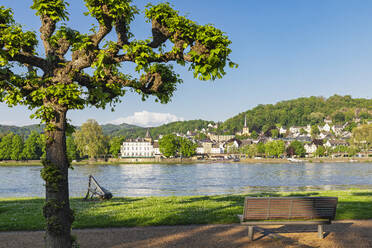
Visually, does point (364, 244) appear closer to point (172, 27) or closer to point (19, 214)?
point (172, 27)

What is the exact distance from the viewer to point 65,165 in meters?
6.81

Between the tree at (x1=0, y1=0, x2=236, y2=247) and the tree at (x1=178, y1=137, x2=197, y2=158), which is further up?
the tree at (x1=0, y1=0, x2=236, y2=247)

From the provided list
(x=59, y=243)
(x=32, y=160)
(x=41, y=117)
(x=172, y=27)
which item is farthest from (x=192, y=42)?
(x=32, y=160)

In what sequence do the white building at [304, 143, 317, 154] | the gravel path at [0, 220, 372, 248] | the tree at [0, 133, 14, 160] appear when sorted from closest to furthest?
the gravel path at [0, 220, 372, 248] → the tree at [0, 133, 14, 160] → the white building at [304, 143, 317, 154]

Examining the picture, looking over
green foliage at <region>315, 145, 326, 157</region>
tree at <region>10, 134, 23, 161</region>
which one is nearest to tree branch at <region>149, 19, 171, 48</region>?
tree at <region>10, 134, 23, 161</region>

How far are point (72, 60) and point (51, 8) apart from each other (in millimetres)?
1051

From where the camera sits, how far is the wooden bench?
822cm

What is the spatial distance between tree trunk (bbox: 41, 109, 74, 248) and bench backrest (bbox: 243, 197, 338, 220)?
3.95 meters

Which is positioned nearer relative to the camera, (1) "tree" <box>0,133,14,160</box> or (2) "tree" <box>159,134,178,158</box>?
(1) "tree" <box>0,133,14,160</box>

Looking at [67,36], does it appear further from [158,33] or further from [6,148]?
[6,148]

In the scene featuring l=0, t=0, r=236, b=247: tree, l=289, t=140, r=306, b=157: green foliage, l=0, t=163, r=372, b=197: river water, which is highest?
l=0, t=0, r=236, b=247: tree

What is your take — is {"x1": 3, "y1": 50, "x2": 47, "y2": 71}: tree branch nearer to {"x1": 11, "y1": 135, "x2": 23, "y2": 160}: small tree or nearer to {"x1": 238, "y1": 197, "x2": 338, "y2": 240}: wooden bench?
{"x1": 238, "y1": 197, "x2": 338, "y2": 240}: wooden bench

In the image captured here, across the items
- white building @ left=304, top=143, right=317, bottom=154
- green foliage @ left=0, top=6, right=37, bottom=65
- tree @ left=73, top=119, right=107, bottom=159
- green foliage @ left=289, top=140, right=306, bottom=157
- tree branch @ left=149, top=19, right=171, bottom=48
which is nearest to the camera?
green foliage @ left=0, top=6, right=37, bottom=65

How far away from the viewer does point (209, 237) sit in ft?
28.6
